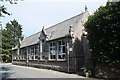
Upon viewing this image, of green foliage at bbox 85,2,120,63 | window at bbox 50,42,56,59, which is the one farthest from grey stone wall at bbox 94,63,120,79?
window at bbox 50,42,56,59

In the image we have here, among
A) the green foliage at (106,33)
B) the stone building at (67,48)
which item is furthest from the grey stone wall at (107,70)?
the stone building at (67,48)

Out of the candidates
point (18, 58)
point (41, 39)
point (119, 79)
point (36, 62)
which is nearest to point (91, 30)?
point (119, 79)

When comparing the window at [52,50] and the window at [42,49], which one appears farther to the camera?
the window at [42,49]


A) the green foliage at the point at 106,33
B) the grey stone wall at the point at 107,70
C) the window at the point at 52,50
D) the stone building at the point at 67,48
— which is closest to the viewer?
the green foliage at the point at 106,33

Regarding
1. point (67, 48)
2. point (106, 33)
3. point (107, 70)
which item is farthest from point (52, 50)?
point (106, 33)

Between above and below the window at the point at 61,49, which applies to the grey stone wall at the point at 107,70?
below

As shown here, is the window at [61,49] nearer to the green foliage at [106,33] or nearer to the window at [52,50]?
the window at [52,50]

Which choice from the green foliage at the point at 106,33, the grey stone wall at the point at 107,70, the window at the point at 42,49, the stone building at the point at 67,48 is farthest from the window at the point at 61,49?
the green foliage at the point at 106,33

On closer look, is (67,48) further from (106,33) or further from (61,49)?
(106,33)

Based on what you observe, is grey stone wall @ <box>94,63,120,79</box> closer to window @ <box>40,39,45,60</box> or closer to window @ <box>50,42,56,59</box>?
window @ <box>50,42,56,59</box>

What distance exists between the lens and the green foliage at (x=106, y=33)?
14242mm

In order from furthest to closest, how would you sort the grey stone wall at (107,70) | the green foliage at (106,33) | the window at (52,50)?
the window at (52,50) < the grey stone wall at (107,70) < the green foliage at (106,33)

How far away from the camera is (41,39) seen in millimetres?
29516

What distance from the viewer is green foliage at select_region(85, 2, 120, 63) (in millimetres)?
14242
